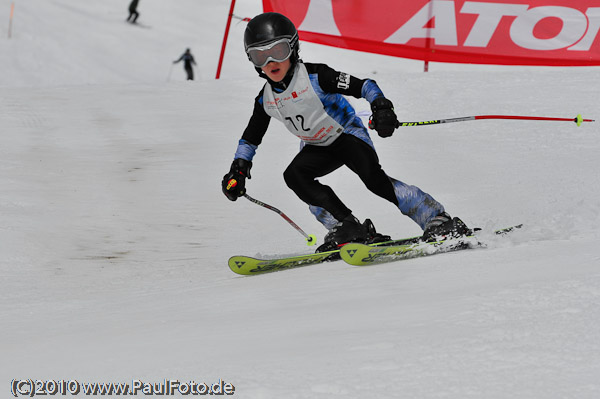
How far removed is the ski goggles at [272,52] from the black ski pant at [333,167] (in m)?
0.63

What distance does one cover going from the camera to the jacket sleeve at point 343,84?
4.18 meters

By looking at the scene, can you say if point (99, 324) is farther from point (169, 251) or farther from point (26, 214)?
point (26, 214)

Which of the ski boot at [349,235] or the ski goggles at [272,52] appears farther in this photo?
the ski boot at [349,235]

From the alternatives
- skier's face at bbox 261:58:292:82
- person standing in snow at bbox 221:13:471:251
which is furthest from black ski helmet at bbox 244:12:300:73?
skier's face at bbox 261:58:292:82

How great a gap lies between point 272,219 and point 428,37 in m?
4.51

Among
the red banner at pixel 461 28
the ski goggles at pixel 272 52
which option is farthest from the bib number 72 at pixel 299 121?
the red banner at pixel 461 28

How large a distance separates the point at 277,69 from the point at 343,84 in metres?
0.39

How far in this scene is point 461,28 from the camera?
→ 959 centimetres

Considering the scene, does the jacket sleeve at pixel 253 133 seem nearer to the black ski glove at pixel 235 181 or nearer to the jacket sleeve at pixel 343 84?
the black ski glove at pixel 235 181

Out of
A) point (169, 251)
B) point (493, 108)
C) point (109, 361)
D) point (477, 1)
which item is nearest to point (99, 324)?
point (109, 361)

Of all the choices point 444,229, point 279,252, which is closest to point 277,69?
point 444,229

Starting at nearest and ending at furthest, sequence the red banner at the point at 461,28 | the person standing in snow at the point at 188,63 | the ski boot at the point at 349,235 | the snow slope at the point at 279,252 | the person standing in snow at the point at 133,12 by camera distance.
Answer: the snow slope at the point at 279,252 → the ski boot at the point at 349,235 → the red banner at the point at 461,28 → the person standing in snow at the point at 188,63 → the person standing in snow at the point at 133,12

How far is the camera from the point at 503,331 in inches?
81.4

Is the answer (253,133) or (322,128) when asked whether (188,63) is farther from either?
(322,128)
